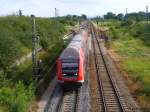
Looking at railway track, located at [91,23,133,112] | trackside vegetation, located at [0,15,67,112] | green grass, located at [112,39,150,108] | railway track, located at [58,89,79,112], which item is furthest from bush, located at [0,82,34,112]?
green grass, located at [112,39,150,108]

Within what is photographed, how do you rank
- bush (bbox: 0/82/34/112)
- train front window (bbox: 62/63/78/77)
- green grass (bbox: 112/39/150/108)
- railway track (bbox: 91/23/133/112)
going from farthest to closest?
train front window (bbox: 62/63/78/77) → green grass (bbox: 112/39/150/108) → railway track (bbox: 91/23/133/112) → bush (bbox: 0/82/34/112)

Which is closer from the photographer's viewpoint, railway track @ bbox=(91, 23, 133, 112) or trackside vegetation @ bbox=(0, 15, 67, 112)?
trackside vegetation @ bbox=(0, 15, 67, 112)

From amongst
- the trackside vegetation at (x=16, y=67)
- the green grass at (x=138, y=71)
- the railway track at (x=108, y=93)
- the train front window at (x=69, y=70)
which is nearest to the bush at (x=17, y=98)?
the trackside vegetation at (x=16, y=67)

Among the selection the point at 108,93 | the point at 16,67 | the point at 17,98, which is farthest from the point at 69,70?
the point at 16,67

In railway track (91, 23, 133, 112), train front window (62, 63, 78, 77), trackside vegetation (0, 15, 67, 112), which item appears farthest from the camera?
train front window (62, 63, 78, 77)

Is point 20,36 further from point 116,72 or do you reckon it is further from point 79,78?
point 79,78

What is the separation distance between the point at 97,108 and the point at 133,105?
2537mm

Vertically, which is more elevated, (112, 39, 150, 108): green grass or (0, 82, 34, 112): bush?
(0, 82, 34, 112): bush

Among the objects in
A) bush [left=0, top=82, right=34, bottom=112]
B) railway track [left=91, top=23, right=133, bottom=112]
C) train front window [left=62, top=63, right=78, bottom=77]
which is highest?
train front window [left=62, top=63, right=78, bottom=77]

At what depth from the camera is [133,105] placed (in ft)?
79.9

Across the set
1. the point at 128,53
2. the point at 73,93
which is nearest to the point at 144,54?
the point at 128,53

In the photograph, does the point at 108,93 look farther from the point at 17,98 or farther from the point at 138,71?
the point at 138,71

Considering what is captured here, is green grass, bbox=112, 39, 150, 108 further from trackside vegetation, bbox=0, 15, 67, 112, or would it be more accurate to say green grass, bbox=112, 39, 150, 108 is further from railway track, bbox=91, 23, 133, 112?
trackside vegetation, bbox=0, 15, 67, 112

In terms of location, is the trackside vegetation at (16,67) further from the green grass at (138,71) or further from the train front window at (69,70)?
the green grass at (138,71)
